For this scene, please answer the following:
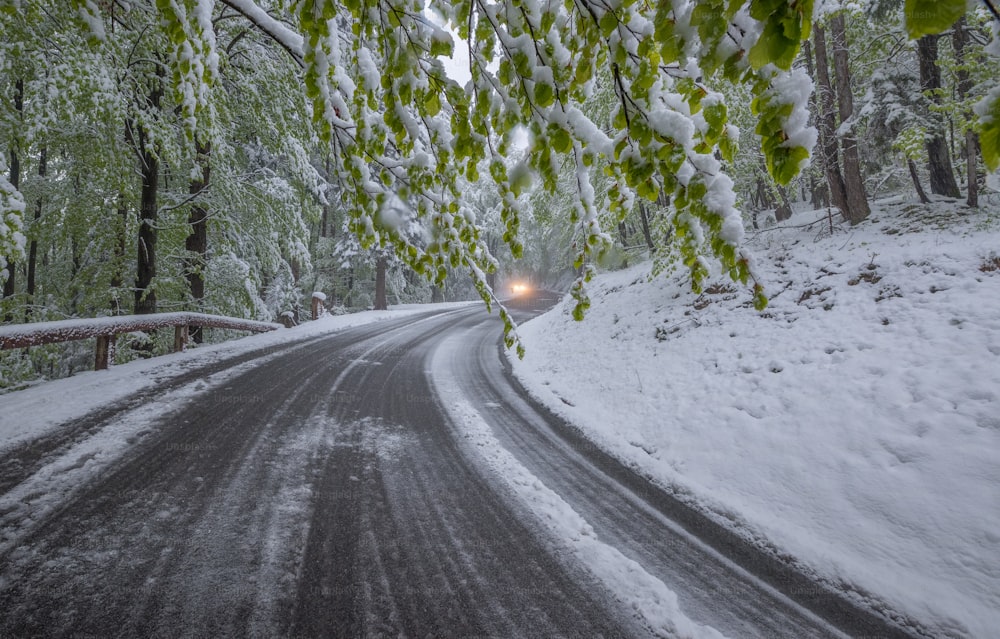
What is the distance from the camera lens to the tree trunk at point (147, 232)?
813 cm

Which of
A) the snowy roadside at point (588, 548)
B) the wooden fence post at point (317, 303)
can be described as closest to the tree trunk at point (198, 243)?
the wooden fence post at point (317, 303)

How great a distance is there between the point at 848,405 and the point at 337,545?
16.0ft

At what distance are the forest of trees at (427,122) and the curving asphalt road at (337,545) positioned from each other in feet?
4.60

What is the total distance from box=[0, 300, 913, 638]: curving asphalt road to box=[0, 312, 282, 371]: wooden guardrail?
1.57 m

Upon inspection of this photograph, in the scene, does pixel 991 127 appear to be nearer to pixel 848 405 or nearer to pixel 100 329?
pixel 848 405

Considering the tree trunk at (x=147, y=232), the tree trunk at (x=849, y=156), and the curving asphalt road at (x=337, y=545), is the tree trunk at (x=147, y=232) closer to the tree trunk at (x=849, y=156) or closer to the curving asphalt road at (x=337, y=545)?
the curving asphalt road at (x=337, y=545)

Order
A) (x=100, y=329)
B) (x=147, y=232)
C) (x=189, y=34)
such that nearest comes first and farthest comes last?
1. (x=189, y=34)
2. (x=100, y=329)
3. (x=147, y=232)

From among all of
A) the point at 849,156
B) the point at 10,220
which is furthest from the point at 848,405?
the point at 10,220

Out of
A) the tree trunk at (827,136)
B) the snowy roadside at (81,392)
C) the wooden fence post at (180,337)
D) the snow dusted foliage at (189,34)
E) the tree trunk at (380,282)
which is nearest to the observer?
the snow dusted foliage at (189,34)

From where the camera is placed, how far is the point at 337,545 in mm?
2562

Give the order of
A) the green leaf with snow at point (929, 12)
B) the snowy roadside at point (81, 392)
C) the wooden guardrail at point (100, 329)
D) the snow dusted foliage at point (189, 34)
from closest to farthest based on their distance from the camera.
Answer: the green leaf with snow at point (929, 12), the snow dusted foliage at point (189, 34), the snowy roadside at point (81, 392), the wooden guardrail at point (100, 329)

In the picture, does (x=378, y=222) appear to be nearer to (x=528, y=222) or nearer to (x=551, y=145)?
(x=551, y=145)

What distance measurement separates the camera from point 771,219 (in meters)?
13.2

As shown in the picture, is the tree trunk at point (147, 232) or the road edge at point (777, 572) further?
the tree trunk at point (147, 232)
